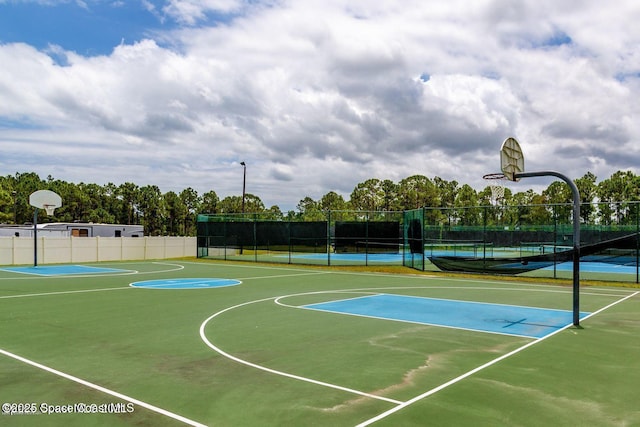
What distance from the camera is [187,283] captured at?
18.3m

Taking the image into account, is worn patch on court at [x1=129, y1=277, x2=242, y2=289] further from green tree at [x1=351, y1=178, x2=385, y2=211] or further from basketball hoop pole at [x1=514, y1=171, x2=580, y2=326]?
green tree at [x1=351, y1=178, x2=385, y2=211]

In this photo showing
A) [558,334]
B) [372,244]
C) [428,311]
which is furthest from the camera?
[372,244]

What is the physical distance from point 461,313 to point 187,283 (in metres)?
10.4

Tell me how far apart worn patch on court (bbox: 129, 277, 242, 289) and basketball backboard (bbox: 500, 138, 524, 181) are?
10.2 metres

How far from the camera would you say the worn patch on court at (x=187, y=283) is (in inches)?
679

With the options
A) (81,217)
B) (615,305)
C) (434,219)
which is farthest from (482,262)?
(81,217)

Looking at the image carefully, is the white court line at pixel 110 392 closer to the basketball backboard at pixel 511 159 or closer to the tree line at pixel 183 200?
the basketball backboard at pixel 511 159

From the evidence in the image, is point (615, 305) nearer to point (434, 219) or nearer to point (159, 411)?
point (159, 411)

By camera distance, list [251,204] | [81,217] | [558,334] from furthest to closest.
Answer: [251,204]
[81,217]
[558,334]

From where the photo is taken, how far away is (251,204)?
315 feet

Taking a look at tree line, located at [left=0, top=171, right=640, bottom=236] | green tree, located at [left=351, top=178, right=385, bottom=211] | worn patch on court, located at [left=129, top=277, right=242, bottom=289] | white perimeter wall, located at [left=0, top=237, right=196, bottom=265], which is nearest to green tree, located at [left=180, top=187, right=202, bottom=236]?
tree line, located at [left=0, top=171, right=640, bottom=236]

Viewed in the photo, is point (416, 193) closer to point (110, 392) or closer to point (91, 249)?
point (91, 249)

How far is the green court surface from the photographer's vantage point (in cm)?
523

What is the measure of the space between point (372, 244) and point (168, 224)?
54.2m
